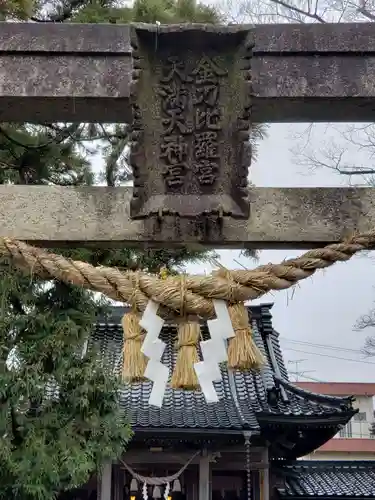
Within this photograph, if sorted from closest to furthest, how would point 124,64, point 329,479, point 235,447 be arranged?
point 124,64 → point 235,447 → point 329,479

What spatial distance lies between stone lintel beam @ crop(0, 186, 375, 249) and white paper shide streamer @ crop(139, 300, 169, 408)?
40 centimetres

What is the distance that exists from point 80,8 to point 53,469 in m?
4.94

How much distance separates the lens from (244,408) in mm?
10477

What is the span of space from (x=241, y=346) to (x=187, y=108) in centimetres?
95

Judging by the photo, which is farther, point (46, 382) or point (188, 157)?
point (46, 382)

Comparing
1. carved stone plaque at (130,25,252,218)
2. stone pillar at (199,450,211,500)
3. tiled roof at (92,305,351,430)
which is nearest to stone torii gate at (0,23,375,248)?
carved stone plaque at (130,25,252,218)

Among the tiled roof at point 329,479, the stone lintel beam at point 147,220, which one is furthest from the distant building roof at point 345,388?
the stone lintel beam at point 147,220

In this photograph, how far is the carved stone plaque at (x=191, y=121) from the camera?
2.48 m

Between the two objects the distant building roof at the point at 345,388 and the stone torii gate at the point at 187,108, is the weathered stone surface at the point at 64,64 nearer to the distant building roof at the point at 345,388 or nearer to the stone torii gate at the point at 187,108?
the stone torii gate at the point at 187,108

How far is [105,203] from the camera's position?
2.66 m

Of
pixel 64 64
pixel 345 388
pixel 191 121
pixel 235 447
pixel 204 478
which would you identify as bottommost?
pixel 204 478

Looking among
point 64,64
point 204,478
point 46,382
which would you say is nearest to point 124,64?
point 64,64

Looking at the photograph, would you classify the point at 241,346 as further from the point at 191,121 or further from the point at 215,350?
the point at 191,121

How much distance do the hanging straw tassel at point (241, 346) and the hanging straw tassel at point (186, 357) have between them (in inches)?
5.0
